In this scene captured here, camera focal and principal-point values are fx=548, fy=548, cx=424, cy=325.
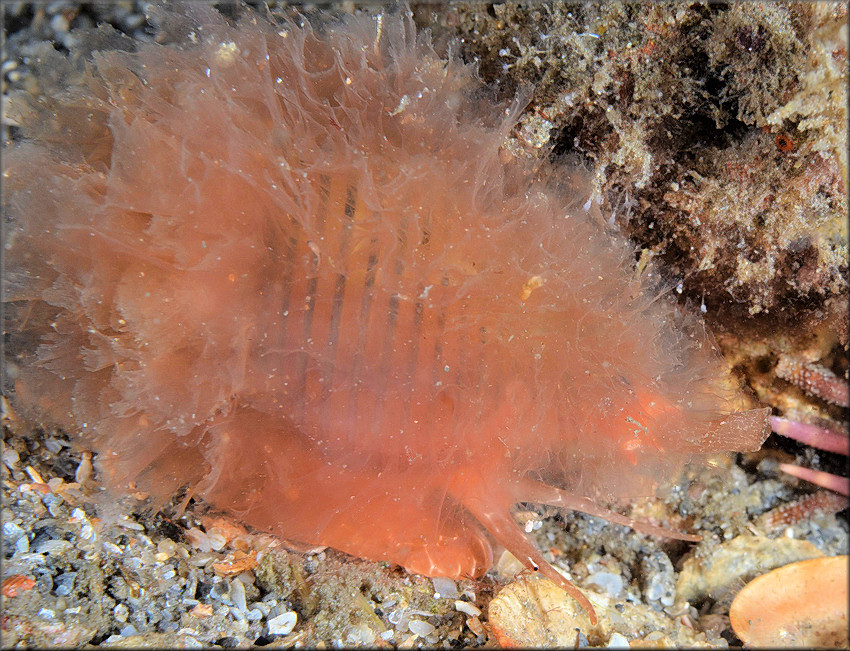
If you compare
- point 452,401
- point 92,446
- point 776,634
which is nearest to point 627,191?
point 452,401

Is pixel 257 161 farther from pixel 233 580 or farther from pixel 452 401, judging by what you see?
pixel 233 580

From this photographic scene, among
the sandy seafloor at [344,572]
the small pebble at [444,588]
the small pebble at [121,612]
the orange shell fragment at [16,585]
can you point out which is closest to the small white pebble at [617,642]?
the sandy seafloor at [344,572]

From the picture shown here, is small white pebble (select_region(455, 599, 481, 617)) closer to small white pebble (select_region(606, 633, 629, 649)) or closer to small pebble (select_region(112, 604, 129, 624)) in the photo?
small white pebble (select_region(606, 633, 629, 649))

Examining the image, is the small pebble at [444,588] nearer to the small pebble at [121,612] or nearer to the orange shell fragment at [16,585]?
the small pebble at [121,612]

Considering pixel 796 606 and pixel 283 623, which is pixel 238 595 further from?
pixel 796 606

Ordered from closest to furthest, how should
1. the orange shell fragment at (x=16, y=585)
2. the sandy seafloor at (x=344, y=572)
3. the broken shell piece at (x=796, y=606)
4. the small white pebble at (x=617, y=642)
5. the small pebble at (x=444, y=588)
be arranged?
the orange shell fragment at (x=16, y=585), the sandy seafloor at (x=344, y=572), the broken shell piece at (x=796, y=606), the small white pebble at (x=617, y=642), the small pebble at (x=444, y=588)

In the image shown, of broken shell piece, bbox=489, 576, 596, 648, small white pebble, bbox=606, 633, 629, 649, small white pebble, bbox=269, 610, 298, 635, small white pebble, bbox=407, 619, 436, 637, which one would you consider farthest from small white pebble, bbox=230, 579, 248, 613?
small white pebble, bbox=606, 633, 629, 649

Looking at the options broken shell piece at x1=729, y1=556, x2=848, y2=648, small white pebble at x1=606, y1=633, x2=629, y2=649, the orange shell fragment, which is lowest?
the orange shell fragment
